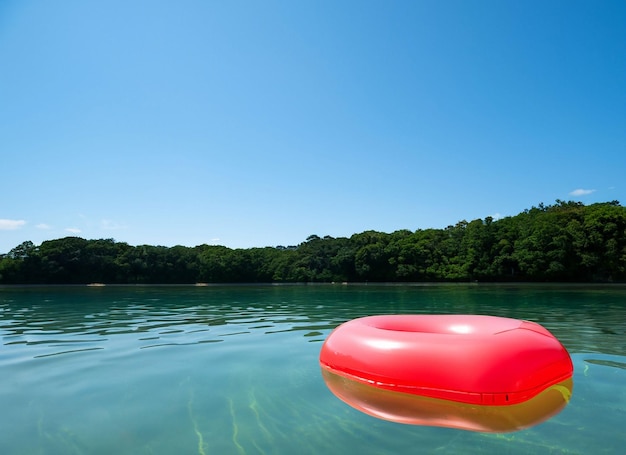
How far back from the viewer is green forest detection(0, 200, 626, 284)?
35.4 meters

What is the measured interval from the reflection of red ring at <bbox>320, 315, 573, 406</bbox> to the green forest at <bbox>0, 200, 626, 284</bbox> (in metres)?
36.0

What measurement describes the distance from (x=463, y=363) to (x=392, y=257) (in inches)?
1651

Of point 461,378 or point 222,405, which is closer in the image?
point 461,378

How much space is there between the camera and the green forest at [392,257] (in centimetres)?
3544

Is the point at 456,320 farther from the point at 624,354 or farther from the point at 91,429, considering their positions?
the point at 91,429

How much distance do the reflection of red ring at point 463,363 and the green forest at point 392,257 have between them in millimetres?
36042

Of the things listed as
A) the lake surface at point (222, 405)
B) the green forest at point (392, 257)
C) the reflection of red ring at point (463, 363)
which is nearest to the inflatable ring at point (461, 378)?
the reflection of red ring at point (463, 363)

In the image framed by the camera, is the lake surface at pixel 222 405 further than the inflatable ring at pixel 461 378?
No

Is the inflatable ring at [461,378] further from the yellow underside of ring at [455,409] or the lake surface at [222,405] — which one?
the lake surface at [222,405]

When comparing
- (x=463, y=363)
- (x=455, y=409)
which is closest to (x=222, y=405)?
(x=455, y=409)

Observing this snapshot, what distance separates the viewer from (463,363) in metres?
3.91

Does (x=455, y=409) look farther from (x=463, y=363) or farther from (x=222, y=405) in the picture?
(x=222, y=405)

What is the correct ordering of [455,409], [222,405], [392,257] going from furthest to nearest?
Answer: [392,257] < [222,405] < [455,409]

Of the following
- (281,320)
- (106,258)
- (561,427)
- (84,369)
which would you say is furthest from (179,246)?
(561,427)
